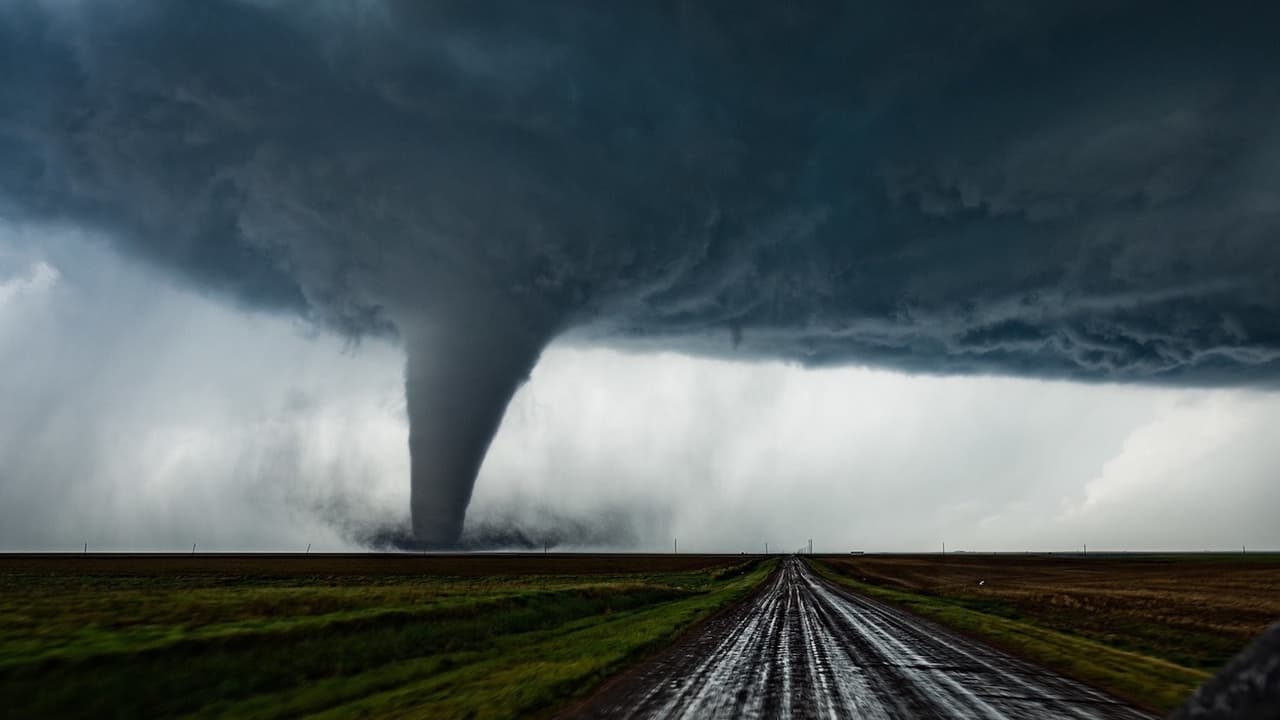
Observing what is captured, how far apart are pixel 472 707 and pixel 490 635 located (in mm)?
11064

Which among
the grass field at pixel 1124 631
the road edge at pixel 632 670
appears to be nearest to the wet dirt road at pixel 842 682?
the road edge at pixel 632 670

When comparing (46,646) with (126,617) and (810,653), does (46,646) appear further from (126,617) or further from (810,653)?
(810,653)

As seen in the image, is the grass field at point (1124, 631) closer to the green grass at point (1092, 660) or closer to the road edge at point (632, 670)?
the green grass at point (1092, 660)

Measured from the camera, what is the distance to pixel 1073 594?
4059cm

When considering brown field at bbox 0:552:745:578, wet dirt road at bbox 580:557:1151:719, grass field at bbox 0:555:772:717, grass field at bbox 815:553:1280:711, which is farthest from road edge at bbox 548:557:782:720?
brown field at bbox 0:552:745:578

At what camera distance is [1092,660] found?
17219 mm

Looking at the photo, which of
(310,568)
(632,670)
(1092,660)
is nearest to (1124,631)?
(1092,660)

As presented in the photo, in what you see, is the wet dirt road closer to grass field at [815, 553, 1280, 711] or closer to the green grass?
the green grass

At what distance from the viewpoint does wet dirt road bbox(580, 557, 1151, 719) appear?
11867 mm

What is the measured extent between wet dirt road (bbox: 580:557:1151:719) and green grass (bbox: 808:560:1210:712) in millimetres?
802

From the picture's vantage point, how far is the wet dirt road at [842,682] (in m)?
11.9

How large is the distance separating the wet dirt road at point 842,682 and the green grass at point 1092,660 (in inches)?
31.6

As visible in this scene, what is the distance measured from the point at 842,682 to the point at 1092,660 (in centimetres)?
816

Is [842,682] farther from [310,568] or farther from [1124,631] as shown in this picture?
[310,568]
